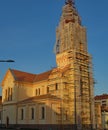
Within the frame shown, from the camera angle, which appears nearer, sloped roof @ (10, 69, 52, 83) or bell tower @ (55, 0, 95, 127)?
bell tower @ (55, 0, 95, 127)

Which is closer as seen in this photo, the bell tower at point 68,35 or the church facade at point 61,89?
the church facade at point 61,89

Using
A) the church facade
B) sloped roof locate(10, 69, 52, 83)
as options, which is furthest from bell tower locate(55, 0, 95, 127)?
sloped roof locate(10, 69, 52, 83)

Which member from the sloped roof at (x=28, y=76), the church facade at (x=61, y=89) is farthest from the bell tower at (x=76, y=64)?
the sloped roof at (x=28, y=76)

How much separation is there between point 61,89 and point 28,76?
1681cm

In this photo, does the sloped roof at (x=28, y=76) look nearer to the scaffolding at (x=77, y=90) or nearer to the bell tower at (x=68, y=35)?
the bell tower at (x=68, y=35)

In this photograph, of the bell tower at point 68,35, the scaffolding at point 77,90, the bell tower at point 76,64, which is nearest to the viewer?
the scaffolding at point 77,90

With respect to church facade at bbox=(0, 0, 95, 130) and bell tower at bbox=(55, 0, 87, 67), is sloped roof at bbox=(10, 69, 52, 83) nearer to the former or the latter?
church facade at bbox=(0, 0, 95, 130)

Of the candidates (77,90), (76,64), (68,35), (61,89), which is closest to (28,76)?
(61,89)

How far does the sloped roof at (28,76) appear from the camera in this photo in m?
73.0

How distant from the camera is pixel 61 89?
209ft

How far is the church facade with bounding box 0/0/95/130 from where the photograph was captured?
203 ft

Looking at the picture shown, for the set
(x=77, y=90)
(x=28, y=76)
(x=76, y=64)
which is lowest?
(x=77, y=90)

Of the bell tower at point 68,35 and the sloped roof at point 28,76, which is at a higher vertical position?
the bell tower at point 68,35

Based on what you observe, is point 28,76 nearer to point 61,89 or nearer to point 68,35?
point 61,89
